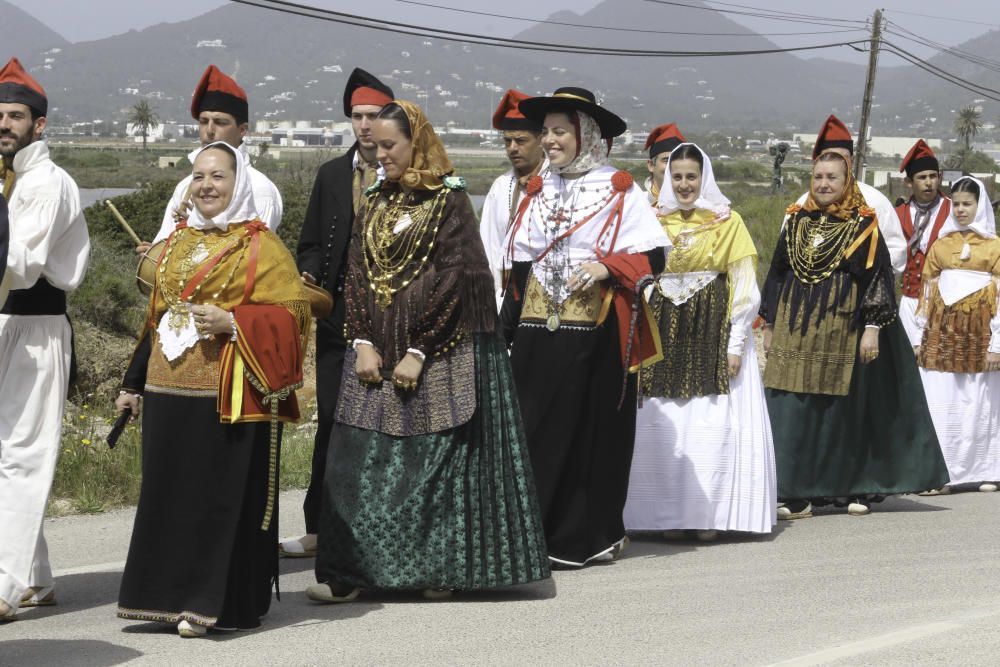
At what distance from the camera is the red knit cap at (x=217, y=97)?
779cm

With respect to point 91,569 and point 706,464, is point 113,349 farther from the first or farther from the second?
point 706,464

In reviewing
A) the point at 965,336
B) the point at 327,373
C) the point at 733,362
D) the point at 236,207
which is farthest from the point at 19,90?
the point at 965,336

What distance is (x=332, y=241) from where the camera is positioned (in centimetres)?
780

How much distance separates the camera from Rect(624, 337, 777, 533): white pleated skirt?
8758 millimetres

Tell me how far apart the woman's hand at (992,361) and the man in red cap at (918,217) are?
0.54 metres

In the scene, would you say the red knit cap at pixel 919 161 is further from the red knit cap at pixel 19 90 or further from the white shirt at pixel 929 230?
the red knit cap at pixel 19 90

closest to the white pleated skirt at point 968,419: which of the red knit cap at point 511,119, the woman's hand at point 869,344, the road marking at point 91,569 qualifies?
the woman's hand at point 869,344

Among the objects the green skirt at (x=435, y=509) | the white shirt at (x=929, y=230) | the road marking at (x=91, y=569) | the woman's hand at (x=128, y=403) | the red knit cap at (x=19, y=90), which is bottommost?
the road marking at (x=91, y=569)

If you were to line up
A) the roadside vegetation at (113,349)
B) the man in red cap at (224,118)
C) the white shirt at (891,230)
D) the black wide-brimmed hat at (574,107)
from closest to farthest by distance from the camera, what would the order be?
the man in red cap at (224,118)
the black wide-brimmed hat at (574,107)
the roadside vegetation at (113,349)
the white shirt at (891,230)

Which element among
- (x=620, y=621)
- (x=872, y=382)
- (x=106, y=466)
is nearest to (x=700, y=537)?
(x=872, y=382)

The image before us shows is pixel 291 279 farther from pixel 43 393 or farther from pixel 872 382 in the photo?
pixel 872 382

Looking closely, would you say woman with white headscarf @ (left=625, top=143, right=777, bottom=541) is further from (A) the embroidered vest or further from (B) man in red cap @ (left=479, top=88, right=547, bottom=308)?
(A) the embroidered vest

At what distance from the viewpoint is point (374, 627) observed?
20.7 ft

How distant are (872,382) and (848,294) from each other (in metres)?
0.63
